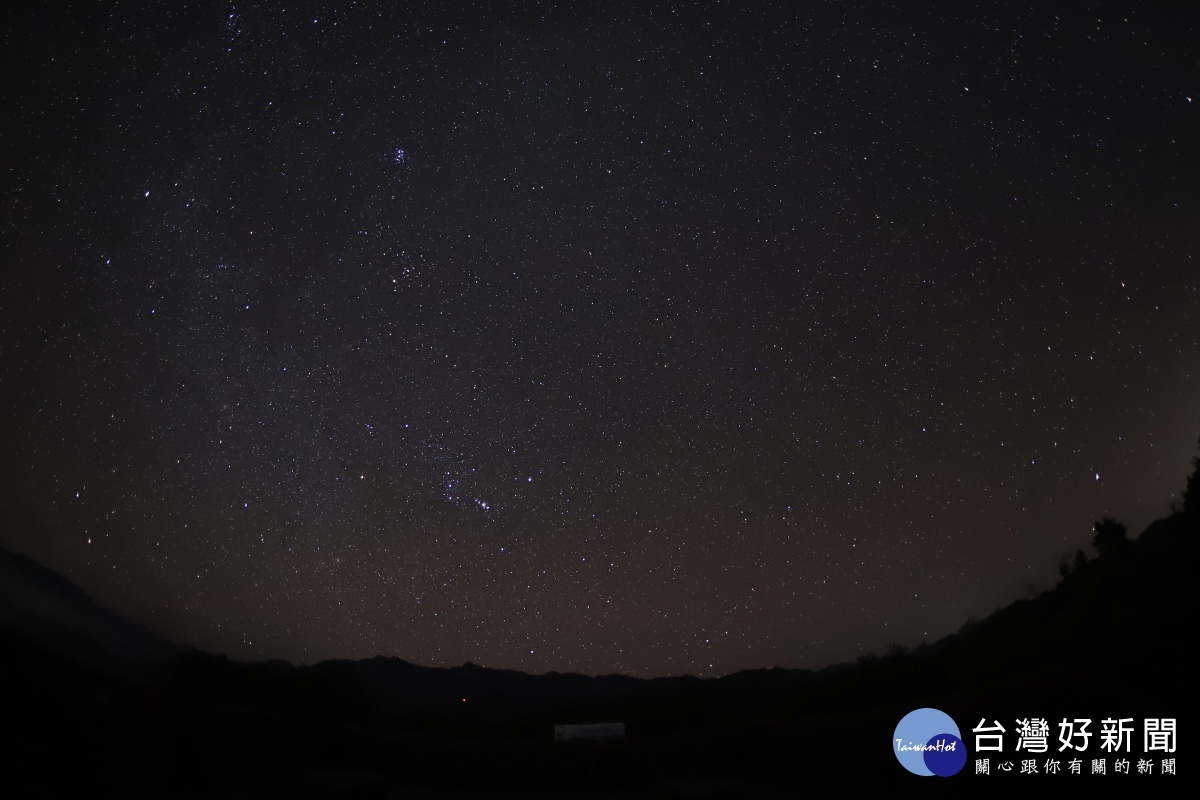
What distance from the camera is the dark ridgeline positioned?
5.27 m

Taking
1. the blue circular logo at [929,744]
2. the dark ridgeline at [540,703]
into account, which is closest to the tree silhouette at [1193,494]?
the dark ridgeline at [540,703]

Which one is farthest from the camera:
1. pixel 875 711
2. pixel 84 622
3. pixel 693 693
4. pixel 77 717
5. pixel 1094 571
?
pixel 693 693

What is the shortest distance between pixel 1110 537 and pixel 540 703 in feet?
26.2

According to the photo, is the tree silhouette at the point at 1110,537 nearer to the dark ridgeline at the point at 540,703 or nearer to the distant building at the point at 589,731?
the dark ridgeline at the point at 540,703

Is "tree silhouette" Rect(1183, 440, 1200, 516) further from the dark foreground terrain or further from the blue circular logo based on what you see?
the blue circular logo

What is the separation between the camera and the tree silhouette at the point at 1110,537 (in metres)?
8.44

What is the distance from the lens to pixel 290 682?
468 inches

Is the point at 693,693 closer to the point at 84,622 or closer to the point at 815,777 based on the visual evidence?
the point at 815,777

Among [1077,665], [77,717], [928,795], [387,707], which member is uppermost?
[1077,665]

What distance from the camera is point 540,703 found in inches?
444

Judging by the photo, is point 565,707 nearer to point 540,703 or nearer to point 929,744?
point 540,703

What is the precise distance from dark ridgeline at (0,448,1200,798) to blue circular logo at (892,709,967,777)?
0.10 metres

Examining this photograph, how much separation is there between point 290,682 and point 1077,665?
1098 centimetres

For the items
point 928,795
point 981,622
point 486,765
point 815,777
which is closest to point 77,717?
point 486,765
